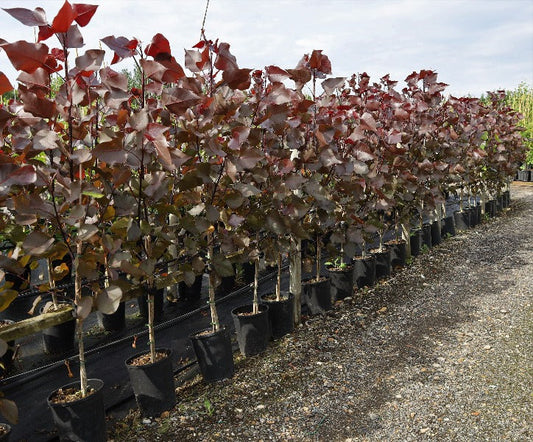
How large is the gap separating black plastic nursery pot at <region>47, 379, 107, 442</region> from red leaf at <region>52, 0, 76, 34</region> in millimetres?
1428

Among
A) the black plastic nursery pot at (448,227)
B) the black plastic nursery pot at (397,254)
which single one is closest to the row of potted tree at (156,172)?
the black plastic nursery pot at (397,254)

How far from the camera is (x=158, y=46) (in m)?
1.79

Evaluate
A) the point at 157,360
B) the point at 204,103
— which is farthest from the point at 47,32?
the point at 157,360

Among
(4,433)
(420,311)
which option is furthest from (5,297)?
(420,311)

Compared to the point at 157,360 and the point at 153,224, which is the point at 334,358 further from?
the point at 153,224

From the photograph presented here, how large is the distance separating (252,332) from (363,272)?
171 cm

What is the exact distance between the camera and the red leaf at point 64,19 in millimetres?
1433

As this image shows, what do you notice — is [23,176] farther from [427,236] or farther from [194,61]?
[427,236]

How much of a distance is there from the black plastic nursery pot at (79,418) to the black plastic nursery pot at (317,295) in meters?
1.98

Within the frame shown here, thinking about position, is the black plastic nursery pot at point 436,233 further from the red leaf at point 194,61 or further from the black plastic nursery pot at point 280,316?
the red leaf at point 194,61

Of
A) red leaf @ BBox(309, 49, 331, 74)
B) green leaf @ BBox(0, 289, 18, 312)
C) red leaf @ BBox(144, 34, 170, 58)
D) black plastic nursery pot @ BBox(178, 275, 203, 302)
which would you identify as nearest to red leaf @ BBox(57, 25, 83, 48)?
red leaf @ BBox(144, 34, 170, 58)

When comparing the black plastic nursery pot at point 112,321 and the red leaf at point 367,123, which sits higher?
the red leaf at point 367,123

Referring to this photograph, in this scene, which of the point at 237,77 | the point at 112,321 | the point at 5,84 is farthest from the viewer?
the point at 112,321

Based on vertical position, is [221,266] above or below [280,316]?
above
